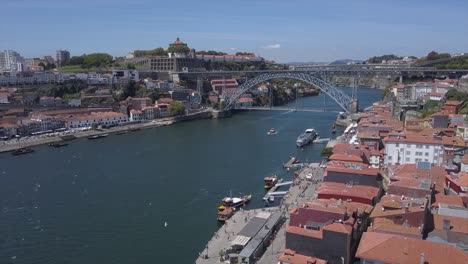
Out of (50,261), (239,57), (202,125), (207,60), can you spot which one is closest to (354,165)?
(50,261)

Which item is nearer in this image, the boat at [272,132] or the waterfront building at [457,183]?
the waterfront building at [457,183]

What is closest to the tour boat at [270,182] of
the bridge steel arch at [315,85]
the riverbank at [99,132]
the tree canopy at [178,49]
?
the riverbank at [99,132]

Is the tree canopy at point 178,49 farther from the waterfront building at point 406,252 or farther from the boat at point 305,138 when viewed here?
the waterfront building at point 406,252

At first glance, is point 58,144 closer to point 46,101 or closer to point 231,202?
point 46,101

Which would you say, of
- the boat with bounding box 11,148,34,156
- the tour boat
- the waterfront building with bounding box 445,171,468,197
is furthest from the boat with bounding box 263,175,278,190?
the boat with bounding box 11,148,34,156

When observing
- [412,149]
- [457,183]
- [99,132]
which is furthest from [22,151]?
[457,183]

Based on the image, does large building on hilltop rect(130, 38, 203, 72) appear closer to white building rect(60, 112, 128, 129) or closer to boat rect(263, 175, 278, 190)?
white building rect(60, 112, 128, 129)
